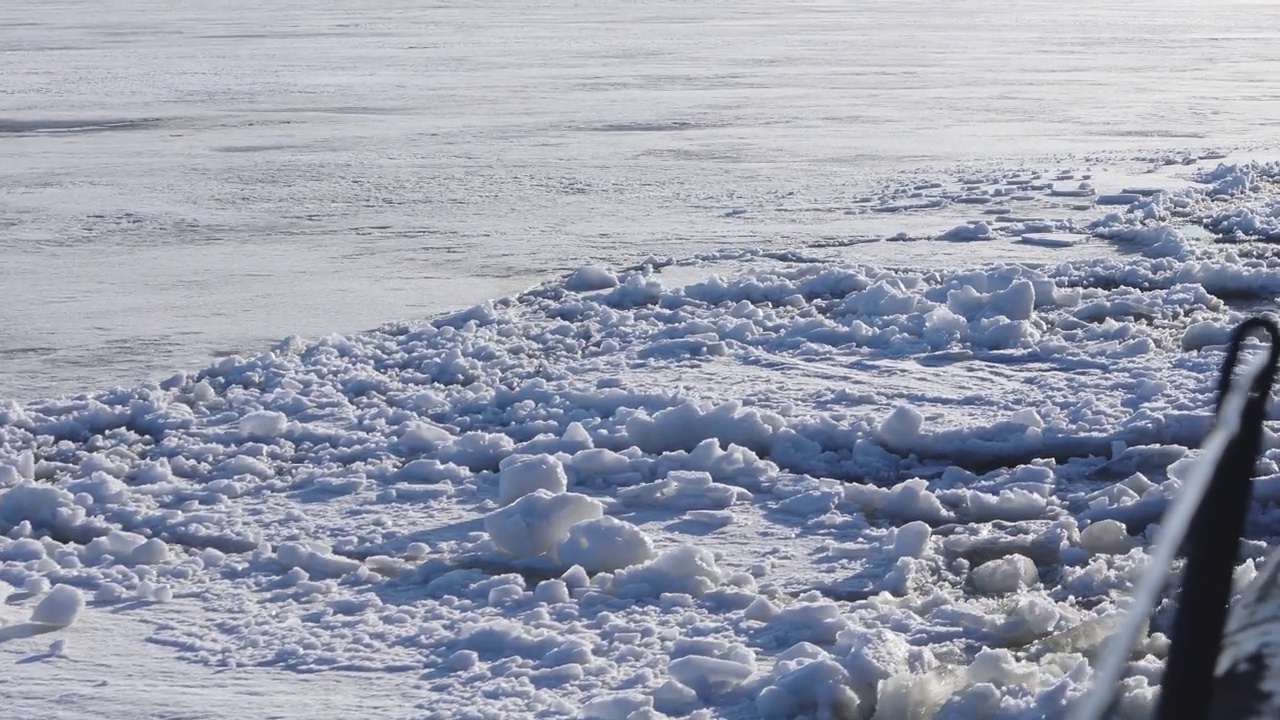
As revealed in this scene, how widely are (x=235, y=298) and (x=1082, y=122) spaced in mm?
9630

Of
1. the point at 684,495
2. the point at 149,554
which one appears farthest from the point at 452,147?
the point at 149,554

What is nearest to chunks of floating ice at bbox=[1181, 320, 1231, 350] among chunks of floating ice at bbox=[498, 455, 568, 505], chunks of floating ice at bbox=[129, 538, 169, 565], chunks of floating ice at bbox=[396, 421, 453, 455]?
chunks of floating ice at bbox=[498, 455, 568, 505]

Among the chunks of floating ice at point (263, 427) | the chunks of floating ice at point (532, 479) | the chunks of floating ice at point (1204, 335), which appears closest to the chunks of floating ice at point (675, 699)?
the chunks of floating ice at point (532, 479)

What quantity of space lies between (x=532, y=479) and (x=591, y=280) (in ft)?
10.1

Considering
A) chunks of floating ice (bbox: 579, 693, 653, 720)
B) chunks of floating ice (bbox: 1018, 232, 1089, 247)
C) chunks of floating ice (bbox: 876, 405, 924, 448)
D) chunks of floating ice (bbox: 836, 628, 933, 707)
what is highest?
chunks of floating ice (bbox: 836, 628, 933, 707)

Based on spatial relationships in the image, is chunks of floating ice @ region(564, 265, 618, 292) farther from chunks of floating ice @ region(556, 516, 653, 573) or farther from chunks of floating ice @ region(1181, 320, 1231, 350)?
chunks of floating ice @ region(556, 516, 653, 573)

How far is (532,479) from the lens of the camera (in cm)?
427

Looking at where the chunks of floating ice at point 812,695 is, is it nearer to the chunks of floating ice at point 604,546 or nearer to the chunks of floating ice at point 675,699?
the chunks of floating ice at point 675,699

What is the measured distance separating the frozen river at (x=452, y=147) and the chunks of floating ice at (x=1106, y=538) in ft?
12.5

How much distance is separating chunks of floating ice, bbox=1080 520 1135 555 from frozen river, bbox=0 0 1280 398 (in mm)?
3805

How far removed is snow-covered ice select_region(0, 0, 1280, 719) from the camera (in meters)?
3.26

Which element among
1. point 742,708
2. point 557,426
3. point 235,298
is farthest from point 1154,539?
point 235,298

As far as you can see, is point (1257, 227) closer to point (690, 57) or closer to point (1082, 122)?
point (1082, 122)

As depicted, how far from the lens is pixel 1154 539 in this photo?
3861 mm
